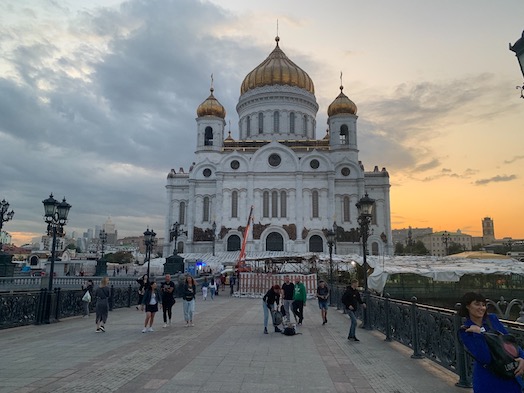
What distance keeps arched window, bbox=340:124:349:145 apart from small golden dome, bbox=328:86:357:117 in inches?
77.2

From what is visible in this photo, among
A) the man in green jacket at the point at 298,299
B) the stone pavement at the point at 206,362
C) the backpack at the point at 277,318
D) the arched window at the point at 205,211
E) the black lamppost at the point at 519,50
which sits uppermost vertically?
the arched window at the point at 205,211

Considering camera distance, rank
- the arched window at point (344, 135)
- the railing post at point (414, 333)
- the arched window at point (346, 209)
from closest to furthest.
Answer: the railing post at point (414, 333) < the arched window at point (346, 209) < the arched window at point (344, 135)

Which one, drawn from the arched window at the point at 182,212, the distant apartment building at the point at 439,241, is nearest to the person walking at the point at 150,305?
the arched window at the point at 182,212

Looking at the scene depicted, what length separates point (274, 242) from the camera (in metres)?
46.8

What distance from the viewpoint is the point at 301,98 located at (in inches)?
2169

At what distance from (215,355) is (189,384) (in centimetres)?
208

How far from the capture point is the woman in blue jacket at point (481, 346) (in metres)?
3.11

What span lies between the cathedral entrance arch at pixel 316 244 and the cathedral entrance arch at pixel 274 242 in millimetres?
3491

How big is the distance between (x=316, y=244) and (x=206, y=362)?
3988 centimetres

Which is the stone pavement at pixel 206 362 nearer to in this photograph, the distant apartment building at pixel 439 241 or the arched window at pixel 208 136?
the arched window at pixel 208 136

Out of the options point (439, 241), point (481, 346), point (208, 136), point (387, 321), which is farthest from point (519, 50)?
point (439, 241)

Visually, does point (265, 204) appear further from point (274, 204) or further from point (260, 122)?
point (260, 122)

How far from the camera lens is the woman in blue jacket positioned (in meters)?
3.11

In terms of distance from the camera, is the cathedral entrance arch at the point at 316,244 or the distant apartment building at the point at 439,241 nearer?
the cathedral entrance arch at the point at 316,244
